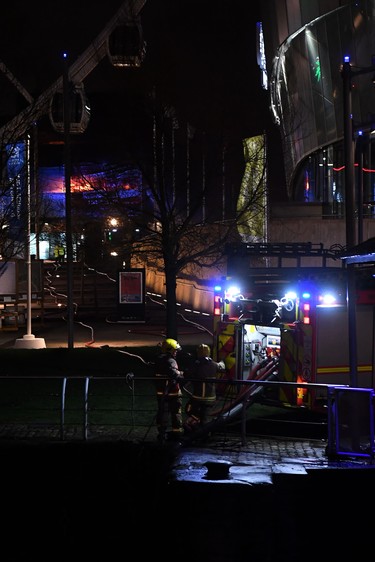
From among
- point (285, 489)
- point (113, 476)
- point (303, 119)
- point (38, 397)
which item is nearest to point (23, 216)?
point (38, 397)

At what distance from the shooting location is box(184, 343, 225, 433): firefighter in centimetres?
1139

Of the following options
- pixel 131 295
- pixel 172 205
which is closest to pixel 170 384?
pixel 172 205

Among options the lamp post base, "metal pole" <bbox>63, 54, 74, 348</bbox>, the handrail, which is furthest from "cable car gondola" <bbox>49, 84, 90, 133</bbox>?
the handrail

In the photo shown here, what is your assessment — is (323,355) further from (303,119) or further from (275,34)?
(275,34)

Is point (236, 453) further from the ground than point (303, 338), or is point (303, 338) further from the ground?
point (303, 338)

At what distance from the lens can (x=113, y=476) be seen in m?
9.85

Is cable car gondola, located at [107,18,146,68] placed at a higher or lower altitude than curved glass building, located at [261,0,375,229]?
lower

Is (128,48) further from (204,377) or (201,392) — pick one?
(201,392)

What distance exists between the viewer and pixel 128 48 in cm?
1978

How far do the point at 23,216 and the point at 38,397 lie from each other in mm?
7682

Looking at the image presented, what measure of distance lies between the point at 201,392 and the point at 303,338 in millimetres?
2028

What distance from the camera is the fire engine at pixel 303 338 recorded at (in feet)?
40.0

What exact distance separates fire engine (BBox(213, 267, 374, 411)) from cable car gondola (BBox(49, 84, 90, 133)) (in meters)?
9.99

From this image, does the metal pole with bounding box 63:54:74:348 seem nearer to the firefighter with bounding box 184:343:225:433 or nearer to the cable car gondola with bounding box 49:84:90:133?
the cable car gondola with bounding box 49:84:90:133
